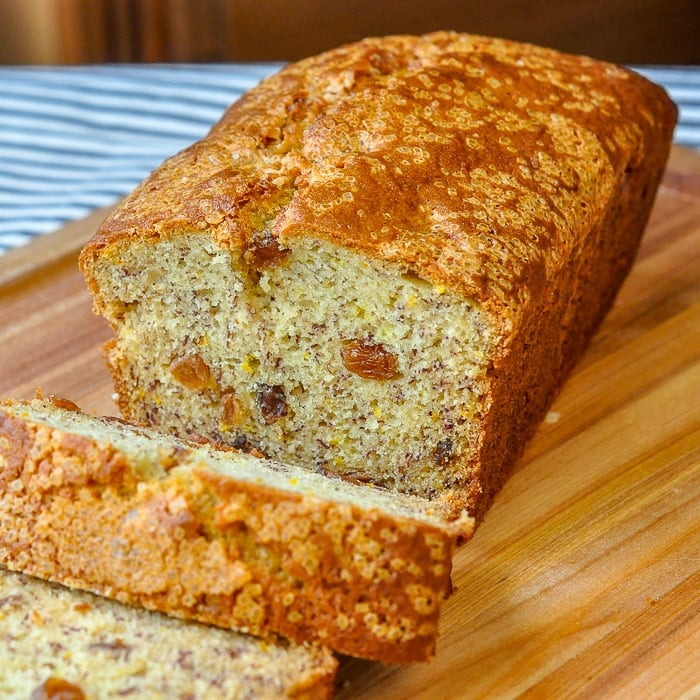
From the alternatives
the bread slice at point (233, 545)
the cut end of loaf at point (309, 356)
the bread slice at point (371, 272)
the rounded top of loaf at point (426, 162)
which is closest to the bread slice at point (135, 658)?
the bread slice at point (233, 545)

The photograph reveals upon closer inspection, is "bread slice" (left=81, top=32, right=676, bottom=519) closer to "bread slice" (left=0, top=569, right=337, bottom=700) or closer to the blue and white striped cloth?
"bread slice" (left=0, top=569, right=337, bottom=700)

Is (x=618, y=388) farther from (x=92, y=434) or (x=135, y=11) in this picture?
(x=135, y=11)

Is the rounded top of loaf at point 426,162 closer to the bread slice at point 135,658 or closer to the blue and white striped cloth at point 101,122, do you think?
the bread slice at point 135,658

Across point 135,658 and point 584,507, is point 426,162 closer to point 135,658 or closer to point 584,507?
point 584,507

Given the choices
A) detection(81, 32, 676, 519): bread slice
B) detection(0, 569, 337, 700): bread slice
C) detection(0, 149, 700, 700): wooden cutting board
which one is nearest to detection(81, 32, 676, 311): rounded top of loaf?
detection(81, 32, 676, 519): bread slice

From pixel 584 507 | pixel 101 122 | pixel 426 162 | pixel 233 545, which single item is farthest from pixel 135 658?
pixel 101 122

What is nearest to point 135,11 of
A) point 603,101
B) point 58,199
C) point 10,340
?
point 58,199

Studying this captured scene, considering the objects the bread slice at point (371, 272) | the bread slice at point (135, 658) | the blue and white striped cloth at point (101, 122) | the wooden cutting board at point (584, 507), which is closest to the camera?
the bread slice at point (135, 658)
